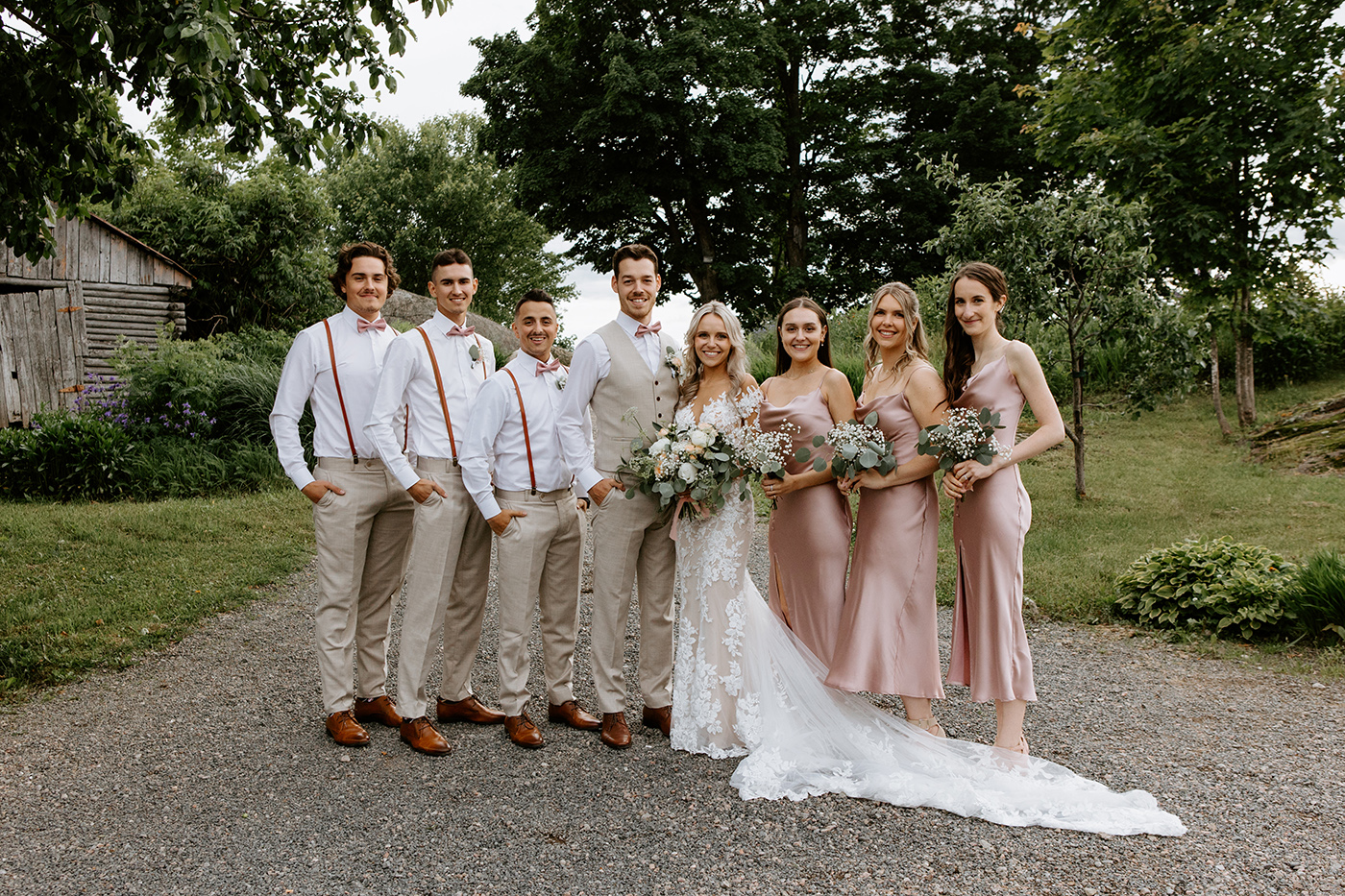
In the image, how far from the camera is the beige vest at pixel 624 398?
15.7ft

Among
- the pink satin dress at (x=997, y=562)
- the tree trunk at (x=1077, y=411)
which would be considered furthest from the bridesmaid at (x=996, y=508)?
the tree trunk at (x=1077, y=411)

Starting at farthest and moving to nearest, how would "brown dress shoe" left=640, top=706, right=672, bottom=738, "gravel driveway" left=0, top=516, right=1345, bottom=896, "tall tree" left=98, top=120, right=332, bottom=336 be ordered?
"tall tree" left=98, top=120, right=332, bottom=336 → "brown dress shoe" left=640, top=706, right=672, bottom=738 → "gravel driveway" left=0, top=516, right=1345, bottom=896

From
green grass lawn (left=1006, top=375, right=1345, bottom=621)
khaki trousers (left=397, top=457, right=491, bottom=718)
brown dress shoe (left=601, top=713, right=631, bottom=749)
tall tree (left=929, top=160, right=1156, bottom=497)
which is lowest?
brown dress shoe (left=601, top=713, right=631, bottom=749)

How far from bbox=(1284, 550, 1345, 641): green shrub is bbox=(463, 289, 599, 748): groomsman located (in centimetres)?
524

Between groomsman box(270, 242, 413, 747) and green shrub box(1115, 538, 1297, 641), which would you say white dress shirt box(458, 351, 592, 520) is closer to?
groomsman box(270, 242, 413, 747)

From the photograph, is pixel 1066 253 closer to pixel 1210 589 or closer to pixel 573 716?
pixel 1210 589

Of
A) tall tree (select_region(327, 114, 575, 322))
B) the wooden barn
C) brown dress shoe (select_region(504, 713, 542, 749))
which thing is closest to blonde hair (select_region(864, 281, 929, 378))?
brown dress shoe (select_region(504, 713, 542, 749))

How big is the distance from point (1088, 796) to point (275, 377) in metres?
14.3

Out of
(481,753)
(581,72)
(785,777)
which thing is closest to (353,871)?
(481,753)

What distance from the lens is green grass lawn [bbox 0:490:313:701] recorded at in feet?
21.7

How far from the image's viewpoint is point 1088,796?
408 centimetres

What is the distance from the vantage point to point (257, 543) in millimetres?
10273

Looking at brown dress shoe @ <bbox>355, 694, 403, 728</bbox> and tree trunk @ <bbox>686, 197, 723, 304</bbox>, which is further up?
tree trunk @ <bbox>686, 197, 723, 304</bbox>

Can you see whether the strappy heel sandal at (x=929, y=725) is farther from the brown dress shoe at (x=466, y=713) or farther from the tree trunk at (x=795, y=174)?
the tree trunk at (x=795, y=174)
